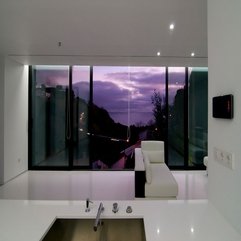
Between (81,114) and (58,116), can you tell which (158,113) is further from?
(58,116)

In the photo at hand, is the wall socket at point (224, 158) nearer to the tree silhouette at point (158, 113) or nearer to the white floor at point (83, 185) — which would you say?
the white floor at point (83, 185)

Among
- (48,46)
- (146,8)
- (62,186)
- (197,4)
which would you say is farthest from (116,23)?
(62,186)

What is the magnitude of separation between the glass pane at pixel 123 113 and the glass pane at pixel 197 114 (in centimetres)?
83

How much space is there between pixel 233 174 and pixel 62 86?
578 centimetres

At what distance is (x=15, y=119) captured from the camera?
567 cm

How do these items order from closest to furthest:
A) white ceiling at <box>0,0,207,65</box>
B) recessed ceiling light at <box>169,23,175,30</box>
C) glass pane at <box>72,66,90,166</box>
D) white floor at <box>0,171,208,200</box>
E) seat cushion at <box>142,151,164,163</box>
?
white ceiling at <box>0,0,207,65</box> < recessed ceiling light at <box>169,23,175,30</box> < white floor at <box>0,171,208,200</box> < seat cushion at <box>142,151,164,163</box> < glass pane at <box>72,66,90,166</box>

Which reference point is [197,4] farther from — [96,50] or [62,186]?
[62,186]

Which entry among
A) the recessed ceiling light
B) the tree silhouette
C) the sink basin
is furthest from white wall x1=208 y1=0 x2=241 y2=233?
the tree silhouette

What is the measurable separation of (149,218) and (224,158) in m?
0.66

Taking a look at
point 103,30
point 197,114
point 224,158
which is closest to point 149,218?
point 224,158

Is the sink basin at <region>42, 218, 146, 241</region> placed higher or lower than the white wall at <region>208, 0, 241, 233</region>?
lower

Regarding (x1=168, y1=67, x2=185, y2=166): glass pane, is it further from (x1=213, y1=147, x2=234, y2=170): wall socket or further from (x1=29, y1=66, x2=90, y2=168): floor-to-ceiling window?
(x1=213, y1=147, x2=234, y2=170): wall socket

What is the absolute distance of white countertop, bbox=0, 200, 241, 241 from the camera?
1307 millimetres

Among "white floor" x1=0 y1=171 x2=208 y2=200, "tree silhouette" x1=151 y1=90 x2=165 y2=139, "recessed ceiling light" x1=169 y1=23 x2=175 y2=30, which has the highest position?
"recessed ceiling light" x1=169 y1=23 x2=175 y2=30
